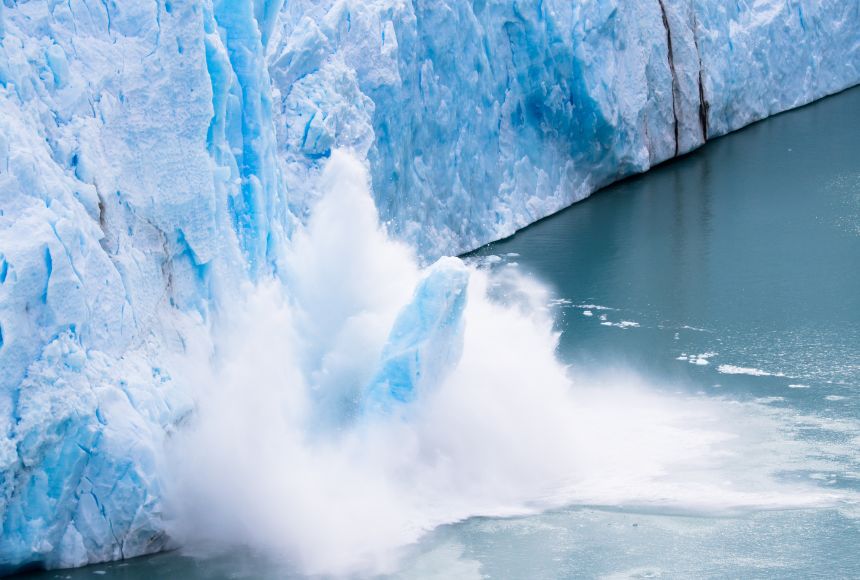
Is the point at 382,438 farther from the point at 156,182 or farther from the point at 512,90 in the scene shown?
the point at 512,90

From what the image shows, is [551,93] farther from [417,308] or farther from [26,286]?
[26,286]

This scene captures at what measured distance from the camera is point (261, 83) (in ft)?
29.1

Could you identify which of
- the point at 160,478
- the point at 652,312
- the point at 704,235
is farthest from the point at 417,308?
the point at 704,235

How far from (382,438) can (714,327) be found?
3.82 metres

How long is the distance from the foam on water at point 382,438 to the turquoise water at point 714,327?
189 millimetres

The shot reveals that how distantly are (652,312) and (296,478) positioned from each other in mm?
4527

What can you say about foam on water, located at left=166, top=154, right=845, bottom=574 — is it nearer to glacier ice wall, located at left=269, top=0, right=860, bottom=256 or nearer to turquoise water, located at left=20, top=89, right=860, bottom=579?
turquoise water, located at left=20, top=89, right=860, bottom=579

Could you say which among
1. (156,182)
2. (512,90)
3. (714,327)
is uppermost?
(512,90)

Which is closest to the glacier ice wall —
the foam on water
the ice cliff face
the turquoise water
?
the ice cliff face

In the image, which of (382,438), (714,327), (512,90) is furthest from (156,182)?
(512,90)

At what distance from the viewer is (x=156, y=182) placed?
769 centimetres

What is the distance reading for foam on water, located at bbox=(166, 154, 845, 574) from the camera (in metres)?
7.58

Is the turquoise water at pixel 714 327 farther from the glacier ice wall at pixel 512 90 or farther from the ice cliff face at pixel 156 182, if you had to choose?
the ice cliff face at pixel 156 182

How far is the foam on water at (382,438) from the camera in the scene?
7582 millimetres
